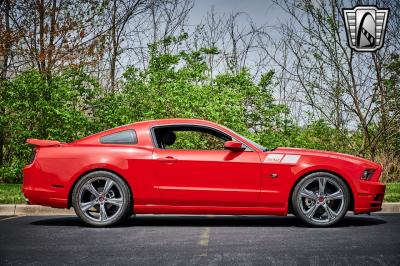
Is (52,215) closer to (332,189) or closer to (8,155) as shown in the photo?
(332,189)

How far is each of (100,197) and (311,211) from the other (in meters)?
2.82

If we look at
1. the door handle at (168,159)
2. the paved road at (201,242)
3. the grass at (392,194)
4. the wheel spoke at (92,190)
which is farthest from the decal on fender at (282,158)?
the grass at (392,194)

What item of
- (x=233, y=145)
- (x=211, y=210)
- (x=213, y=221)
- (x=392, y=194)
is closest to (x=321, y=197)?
(x=233, y=145)

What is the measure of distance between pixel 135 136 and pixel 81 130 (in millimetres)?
8090

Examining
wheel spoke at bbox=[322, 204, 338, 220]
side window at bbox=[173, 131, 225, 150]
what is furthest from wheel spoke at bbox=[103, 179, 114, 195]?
side window at bbox=[173, 131, 225, 150]

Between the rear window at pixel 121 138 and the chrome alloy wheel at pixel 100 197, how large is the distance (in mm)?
572

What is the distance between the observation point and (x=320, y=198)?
26.9 ft

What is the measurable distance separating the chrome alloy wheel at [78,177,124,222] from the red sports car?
1cm

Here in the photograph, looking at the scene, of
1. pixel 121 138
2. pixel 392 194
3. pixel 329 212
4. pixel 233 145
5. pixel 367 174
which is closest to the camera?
pixel 233 145

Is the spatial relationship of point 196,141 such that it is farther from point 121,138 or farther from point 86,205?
point 86,205

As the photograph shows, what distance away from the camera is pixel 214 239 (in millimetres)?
7188

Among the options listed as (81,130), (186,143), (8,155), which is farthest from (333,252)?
(8,155)

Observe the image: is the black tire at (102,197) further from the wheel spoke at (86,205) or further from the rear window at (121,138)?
the rear window at (121,138)

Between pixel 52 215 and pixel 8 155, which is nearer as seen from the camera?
pixel 52 215
